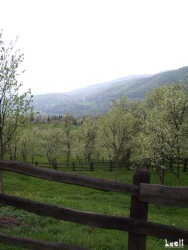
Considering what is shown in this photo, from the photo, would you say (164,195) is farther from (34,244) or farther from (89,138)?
(89,138)

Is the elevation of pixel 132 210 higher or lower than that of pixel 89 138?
higher

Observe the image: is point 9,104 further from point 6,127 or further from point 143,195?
point 143,195

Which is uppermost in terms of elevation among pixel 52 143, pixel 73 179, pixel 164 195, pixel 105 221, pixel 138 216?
pixel 73 179

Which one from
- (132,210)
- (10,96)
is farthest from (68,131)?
(132,210)

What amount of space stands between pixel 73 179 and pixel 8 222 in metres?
4.21

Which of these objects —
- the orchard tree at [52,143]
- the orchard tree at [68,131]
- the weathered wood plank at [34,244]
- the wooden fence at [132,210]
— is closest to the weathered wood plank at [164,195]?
the wooden fence at [132,210]

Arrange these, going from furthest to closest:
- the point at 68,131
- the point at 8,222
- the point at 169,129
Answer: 1. the point at 68,131
2. the point at 169,129
3. the point at 8,222

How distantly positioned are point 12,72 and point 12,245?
51.2 ft

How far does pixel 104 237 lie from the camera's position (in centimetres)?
825

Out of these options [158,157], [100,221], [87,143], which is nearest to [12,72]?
[100,221]

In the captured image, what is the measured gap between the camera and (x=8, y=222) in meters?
8.84

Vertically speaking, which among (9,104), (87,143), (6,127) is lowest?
(87,143)

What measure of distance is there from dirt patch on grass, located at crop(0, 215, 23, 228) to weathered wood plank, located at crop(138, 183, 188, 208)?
4.85 meters

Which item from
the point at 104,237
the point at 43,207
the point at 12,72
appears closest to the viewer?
the point at 43,207
